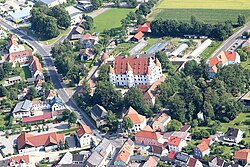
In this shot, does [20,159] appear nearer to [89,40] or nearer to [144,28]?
[89,40]

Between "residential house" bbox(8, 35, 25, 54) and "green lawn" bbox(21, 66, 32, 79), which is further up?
"residential house" bbox(8, 35, 25, 54)

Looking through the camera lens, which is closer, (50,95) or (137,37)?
(50,95)

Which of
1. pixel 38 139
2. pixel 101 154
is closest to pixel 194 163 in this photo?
pixel 101 154

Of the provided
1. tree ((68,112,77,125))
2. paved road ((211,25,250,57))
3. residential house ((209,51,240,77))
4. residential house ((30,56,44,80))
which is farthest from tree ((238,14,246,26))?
tree ((68,112,77,125))

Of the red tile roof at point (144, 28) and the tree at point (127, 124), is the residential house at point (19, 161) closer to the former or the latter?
the tree at point (127, 124)

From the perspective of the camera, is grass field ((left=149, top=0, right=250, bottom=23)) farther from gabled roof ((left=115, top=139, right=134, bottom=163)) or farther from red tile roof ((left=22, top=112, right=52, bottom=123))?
gabled roof ((left=115, top=139, right=134, bottom=163))

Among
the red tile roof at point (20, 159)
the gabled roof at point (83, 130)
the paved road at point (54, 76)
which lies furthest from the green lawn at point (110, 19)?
the red tile roof at point (20, 159)
